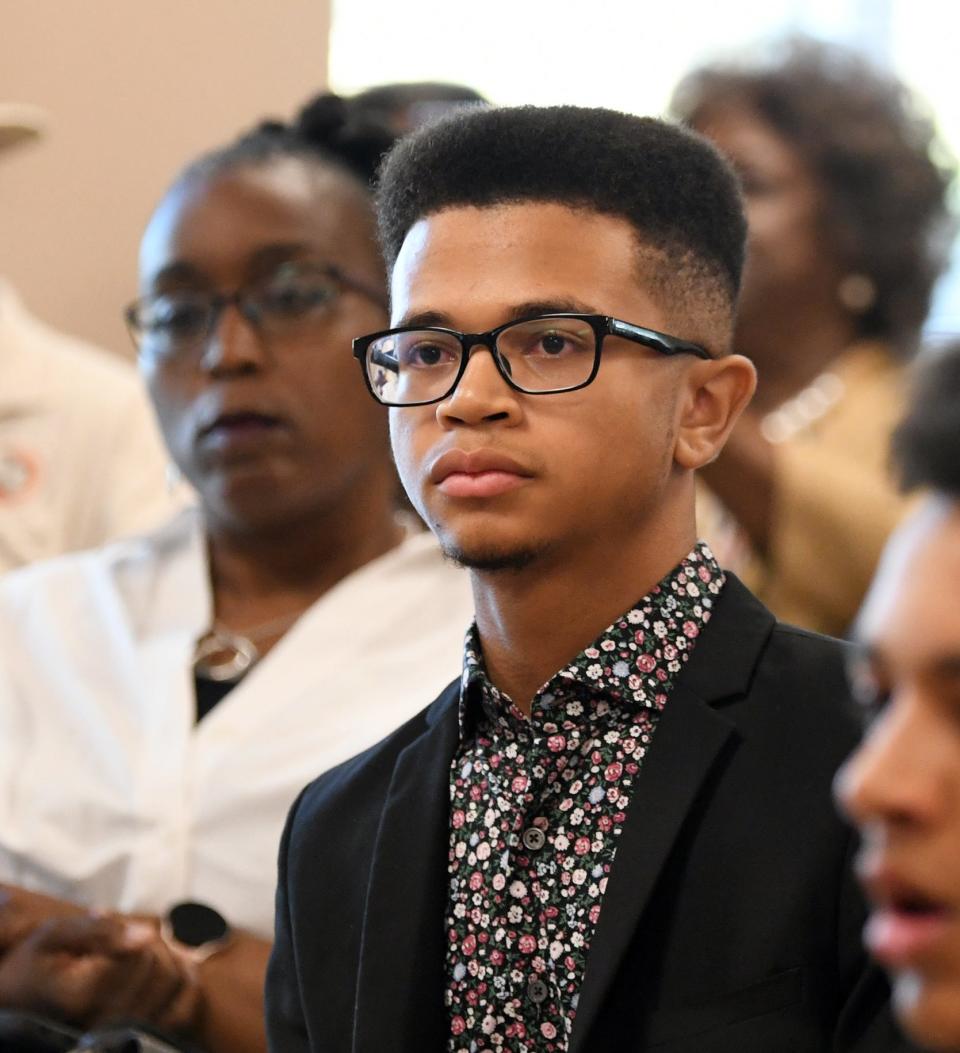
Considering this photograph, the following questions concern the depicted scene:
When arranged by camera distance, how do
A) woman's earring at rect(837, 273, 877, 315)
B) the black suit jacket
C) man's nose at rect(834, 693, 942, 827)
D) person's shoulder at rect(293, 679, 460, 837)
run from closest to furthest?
man's nose at rect(834, 693, 942, 827) < the black suit jacket < person's shoulder at rect(293, 679, 460, 837) < woman's earring at rect(837, 273, 877, 315)

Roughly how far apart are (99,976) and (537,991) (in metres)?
0.41

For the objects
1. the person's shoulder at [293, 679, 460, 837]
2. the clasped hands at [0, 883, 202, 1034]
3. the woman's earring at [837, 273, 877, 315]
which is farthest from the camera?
the woman's earring at [837, 273, 877, 315]

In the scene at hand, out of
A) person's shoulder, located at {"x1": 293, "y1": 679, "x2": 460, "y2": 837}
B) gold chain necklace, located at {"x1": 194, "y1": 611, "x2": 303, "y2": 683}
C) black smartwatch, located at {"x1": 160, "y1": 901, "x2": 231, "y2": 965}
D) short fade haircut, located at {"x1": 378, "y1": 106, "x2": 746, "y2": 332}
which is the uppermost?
short fade haircut, located at {"x1": 378, "y1": 106, "x2": 746, "y2": 332}

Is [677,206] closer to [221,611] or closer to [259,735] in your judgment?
[259,735]

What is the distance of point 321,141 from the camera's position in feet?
5.30

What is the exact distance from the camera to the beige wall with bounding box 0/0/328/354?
6.87ft

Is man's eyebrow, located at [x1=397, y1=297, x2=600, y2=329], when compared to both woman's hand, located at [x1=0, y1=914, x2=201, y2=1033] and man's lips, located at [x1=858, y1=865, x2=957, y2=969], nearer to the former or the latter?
man's lips, located at [x1=858, y1=865, x2=957, y2=969]

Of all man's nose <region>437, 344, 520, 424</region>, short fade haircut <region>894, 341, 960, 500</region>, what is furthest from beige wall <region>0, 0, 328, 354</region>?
short fade haircut <region>894, 341, 960, 500</region>

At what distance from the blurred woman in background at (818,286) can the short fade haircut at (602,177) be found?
746 millimetres

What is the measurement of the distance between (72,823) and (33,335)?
30.1 inches

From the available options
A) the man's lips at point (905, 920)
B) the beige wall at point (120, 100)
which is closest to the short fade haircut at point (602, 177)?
the man's lips at point (905, 920)

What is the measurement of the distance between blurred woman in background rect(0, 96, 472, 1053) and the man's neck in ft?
1.30

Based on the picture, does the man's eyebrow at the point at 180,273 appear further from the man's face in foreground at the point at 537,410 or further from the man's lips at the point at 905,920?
the man's lips at the point at 905,920

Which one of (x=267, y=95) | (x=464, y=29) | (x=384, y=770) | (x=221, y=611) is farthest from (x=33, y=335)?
(x=384, y=770)
